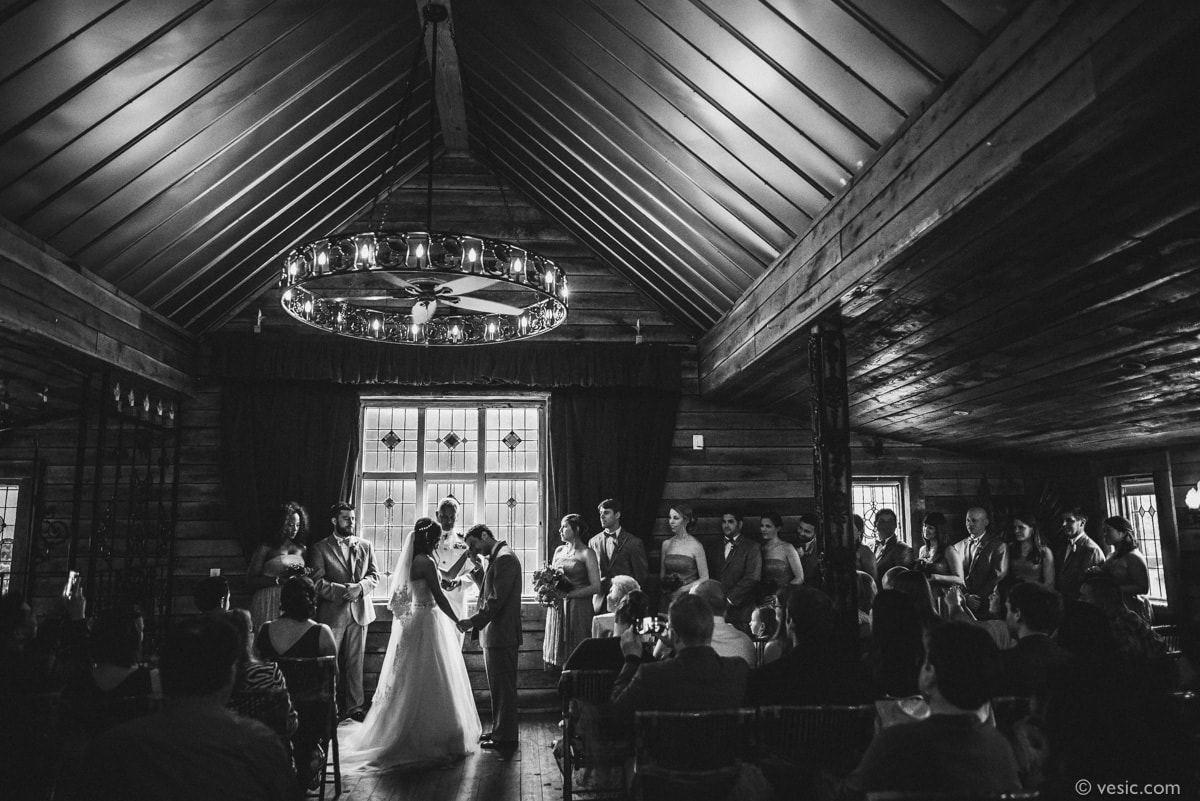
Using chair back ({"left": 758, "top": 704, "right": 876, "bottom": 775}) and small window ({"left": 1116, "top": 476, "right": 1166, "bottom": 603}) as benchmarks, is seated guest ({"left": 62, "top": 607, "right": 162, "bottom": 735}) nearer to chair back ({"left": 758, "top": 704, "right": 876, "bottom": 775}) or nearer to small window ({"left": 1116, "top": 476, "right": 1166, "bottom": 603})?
chair back ({"left": 758, "top": 704, "right": 876, "bottom": 775})

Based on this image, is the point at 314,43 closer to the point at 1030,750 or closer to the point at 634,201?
the point at 634,201

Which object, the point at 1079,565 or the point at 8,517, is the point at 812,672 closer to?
the point at 1079,565

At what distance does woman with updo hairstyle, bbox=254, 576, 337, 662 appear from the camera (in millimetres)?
4590

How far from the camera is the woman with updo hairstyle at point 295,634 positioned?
15.1ft

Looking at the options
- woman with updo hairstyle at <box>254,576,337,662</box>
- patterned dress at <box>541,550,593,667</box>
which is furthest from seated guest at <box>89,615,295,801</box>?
patterned dress at <box>541,550,593,667</box>

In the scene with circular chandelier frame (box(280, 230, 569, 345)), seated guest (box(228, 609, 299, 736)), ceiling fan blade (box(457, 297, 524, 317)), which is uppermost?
ceiling fan blade (box(457, 297, 524, 317))

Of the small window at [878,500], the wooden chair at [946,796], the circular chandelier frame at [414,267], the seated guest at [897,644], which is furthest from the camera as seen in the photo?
the small window at [878,500]

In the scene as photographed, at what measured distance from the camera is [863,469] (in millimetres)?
9945

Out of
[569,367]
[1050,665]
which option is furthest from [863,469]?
[1050,665]

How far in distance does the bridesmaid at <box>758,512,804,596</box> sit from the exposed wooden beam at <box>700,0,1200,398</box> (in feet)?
11.5

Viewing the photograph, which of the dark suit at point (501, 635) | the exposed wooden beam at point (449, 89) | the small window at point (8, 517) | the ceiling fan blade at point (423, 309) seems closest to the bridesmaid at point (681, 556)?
the dark suit at point (501, 635)

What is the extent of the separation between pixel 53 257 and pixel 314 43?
2.35 metres

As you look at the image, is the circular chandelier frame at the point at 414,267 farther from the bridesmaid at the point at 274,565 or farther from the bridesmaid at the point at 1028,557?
the bridesmaid at the point at 1028,557

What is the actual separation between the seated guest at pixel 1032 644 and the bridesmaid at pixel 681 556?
4.44m
